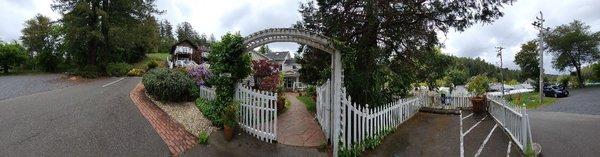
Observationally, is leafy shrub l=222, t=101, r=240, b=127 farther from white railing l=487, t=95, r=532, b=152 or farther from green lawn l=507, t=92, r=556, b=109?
green lawn l=507, t=92, r=556, b=109

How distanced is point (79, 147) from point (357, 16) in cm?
870

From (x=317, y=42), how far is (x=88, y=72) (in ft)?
70.6

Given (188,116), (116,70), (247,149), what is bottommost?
(247,149)

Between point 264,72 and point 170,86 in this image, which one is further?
point 264,72

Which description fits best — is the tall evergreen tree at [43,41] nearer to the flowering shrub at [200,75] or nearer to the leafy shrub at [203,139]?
the flowering shrub at [200,75]

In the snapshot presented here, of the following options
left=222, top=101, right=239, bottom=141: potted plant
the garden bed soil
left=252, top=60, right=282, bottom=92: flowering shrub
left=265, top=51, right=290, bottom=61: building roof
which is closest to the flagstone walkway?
left=222, top=101, right=239, bottom=141: potted plant

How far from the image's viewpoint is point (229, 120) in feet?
29.4

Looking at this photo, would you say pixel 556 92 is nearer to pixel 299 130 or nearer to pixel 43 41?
pixel 299 130

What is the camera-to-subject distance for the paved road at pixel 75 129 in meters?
7.45

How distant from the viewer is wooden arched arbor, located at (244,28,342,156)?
820 centimetres

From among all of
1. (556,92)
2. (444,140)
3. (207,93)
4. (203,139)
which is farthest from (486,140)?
(556,92)

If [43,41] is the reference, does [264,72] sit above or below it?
below

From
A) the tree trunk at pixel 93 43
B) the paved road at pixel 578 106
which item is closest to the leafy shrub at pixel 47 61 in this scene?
the tree trunk at pixel 93 43

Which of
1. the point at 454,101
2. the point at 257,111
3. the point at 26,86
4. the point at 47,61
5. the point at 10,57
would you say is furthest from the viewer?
the point at 47,61
